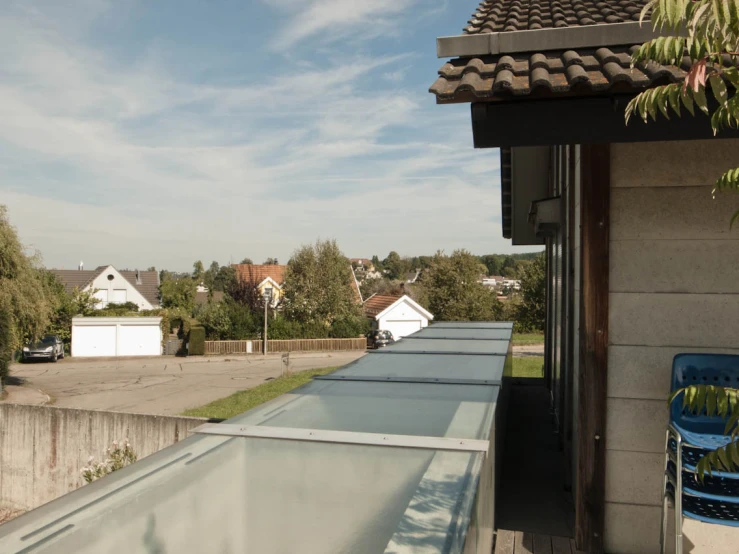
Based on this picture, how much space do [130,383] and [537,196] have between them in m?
18.7

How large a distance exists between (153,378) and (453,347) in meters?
20.4

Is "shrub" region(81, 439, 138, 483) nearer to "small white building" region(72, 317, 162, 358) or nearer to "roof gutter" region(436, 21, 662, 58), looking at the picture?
"roof gutter" region(436, 21, 662, 58)

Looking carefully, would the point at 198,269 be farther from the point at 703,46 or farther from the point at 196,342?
the point at 703,46

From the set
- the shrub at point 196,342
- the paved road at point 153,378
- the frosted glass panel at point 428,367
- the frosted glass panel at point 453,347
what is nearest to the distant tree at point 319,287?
the paved road at point 153,378

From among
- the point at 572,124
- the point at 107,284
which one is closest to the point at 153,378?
the point at 572,124

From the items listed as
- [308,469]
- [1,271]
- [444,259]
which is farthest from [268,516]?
[444,259]

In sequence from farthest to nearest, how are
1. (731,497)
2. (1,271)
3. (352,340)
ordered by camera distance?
(352,340)
(1,271)
(731,497)

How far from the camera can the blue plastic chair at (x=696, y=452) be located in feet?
8.28

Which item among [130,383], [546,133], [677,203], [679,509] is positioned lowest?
[130,383]

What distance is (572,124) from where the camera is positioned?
114 inches

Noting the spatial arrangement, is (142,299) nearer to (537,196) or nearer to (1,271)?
(1,271)

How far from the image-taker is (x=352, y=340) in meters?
35.2

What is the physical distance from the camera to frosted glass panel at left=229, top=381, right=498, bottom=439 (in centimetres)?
262

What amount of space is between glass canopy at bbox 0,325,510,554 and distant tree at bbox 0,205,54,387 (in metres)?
18.7
